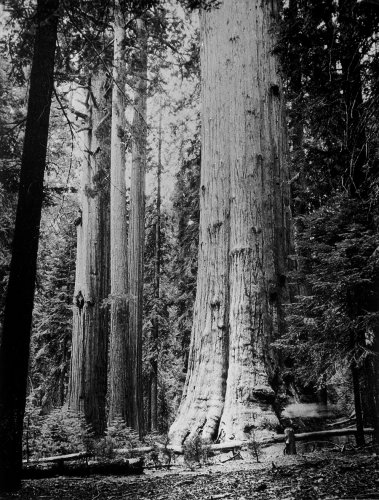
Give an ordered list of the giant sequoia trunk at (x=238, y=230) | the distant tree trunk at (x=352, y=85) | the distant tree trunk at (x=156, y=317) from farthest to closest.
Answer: the distant tree trunk at (x=156, y=317), the giant sequoia trunk at (x=238, y=230), the distant tree trunk at (x=352, y=85)

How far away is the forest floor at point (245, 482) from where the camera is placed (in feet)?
8.14

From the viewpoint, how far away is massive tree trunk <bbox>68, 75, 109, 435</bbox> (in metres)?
9.55

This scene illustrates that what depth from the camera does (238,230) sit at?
5246 millimetres

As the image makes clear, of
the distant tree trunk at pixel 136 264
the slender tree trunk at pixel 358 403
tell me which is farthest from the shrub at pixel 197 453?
the distant tree trunk at pixel 136 264

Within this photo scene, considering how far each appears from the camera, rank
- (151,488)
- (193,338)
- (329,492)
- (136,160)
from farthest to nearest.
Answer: (136,160)
(193,338)
(151,488)
(329,492)

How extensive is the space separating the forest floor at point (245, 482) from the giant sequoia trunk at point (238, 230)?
0.77 metres

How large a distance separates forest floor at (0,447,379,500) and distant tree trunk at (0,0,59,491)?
1.58 feet

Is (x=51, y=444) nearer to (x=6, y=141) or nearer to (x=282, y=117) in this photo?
(x=6, y=141)

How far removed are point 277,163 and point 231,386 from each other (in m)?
2.91

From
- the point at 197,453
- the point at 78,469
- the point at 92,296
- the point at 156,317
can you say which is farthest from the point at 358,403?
the point at 156,317

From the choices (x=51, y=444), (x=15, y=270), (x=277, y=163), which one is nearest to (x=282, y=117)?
(x=277, y=163)

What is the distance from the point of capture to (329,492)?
2369 mm

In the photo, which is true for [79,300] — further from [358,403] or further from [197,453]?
[358,403]

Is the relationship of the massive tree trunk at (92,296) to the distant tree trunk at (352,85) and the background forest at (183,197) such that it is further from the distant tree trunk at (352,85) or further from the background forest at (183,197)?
the distant tree trunk at (352,85)
